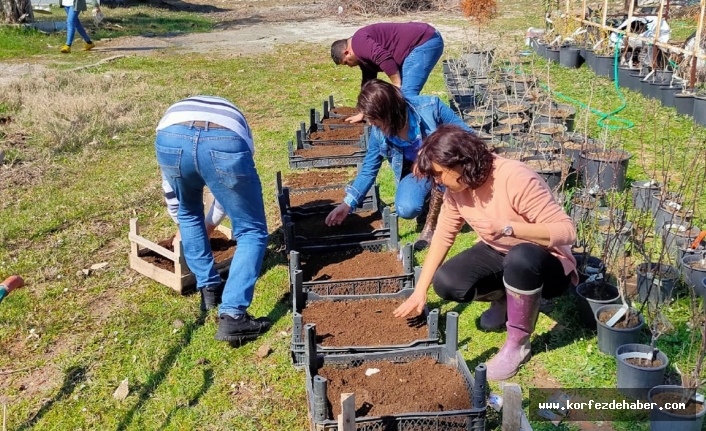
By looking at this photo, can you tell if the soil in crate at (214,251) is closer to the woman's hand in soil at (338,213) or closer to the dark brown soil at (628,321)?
the woman's hand in soil at (338,213)

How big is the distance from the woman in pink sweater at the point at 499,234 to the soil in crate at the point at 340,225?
1565 millimetres

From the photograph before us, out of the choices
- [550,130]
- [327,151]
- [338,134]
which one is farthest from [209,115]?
[550,130]

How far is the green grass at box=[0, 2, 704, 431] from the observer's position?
304cm

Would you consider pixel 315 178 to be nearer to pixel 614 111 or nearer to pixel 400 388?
pixel 400 388

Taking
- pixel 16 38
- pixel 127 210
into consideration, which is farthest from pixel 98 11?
pixel 127 210

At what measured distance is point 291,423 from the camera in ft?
9.46

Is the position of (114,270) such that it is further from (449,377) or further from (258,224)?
(449,377)

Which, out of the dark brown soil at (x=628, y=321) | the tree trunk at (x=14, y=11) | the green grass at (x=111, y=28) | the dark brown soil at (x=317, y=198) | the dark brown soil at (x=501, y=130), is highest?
the tree trunk at (x=14, y=11)

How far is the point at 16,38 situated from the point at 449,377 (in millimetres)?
15039

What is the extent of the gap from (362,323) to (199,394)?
2.89 feet

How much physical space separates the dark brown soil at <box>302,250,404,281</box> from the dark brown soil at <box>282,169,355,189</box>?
1461 mm

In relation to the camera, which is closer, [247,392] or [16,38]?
[247,392]

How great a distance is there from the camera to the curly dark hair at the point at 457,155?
271cm

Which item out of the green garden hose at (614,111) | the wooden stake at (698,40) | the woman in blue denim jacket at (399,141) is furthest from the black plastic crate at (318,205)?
the wooden stake at (698,40)
